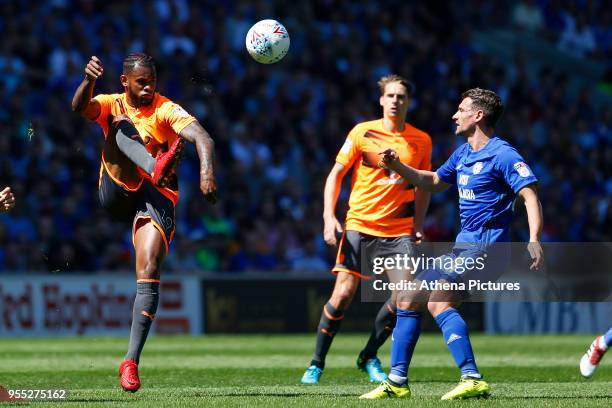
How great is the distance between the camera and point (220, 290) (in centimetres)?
1848

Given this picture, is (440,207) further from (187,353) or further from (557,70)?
(557,70)

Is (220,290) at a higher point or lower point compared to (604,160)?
lower

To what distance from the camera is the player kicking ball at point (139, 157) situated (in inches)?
358

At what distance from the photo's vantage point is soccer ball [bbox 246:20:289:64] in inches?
393

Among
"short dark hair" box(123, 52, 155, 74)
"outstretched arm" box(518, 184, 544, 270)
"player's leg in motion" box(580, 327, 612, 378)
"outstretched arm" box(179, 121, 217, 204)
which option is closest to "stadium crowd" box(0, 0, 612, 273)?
"short dark hair" box(123, 52, 155, 74)

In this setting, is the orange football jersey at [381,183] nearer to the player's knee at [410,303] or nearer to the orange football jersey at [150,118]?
the player's knee at [410,303]

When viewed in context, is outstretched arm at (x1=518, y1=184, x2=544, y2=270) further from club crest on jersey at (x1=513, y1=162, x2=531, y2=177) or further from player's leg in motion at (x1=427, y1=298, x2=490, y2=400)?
player's leg in motion at (x1=427, y1=298, x2=490, y2=400)

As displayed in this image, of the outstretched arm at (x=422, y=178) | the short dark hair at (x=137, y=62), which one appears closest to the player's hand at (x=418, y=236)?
the outstretched arm at (x=422, y=178)

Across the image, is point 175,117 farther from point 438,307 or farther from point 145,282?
point 438,307

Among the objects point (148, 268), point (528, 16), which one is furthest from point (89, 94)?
point (528, 16)

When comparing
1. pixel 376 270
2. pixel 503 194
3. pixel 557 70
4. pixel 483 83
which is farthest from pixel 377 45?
pixel 503 194

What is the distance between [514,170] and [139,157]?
8.83 feet

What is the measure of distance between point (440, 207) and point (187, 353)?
23.0 ft

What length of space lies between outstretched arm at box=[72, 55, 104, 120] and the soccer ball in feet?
4.65
